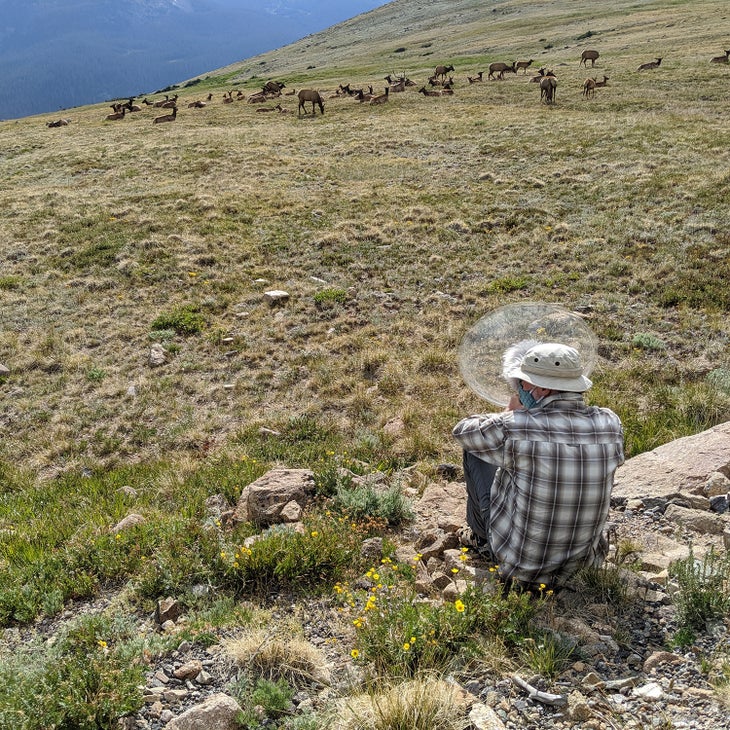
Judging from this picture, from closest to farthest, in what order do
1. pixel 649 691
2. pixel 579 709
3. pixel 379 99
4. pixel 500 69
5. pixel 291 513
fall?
pixel 579 709 → pixel 649 691 → pixel 291 513 → pixel 379 99 → pixel 500 69

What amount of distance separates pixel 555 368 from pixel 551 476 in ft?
2.23

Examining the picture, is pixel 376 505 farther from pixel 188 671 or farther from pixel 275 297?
pixel 275 297

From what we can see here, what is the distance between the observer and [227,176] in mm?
22359

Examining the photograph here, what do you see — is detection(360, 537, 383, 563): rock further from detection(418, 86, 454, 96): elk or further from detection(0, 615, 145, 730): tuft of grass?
detection(418, 86, 454, 96): elk

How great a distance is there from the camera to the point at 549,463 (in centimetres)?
351

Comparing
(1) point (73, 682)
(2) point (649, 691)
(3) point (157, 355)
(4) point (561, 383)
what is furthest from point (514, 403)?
(3) point (157, 355)

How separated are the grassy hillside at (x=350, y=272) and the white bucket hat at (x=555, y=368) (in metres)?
3.32

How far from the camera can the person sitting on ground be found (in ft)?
11.5

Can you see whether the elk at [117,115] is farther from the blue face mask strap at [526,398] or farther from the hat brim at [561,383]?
the hat brim at [561,383]

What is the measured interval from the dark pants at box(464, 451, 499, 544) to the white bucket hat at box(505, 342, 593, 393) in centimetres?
85

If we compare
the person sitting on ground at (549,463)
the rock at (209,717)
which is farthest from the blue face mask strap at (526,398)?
the rock at (209,717)

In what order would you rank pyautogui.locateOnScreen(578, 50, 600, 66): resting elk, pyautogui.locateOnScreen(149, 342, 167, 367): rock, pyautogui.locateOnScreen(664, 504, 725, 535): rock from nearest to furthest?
1. pyautogui.locateOnScreen(664, 504, 725, 535): rock
2. pyautogui.locateOnScreen(149, 342, 167, 367): rock
3. pyautogui.locateOnScreen(578, 50, 600, 66): resting elk

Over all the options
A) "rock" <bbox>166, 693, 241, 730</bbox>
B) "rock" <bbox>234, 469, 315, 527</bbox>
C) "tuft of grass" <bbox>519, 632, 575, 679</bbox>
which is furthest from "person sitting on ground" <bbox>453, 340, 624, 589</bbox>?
"rock" <bbox>234, 469, 315, 527</bbox>

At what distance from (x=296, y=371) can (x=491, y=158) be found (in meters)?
16.1
